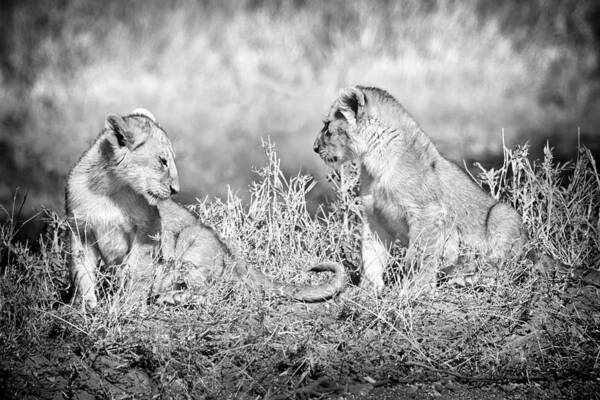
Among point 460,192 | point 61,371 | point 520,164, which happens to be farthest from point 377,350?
point 520,164

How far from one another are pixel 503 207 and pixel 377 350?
3563mm

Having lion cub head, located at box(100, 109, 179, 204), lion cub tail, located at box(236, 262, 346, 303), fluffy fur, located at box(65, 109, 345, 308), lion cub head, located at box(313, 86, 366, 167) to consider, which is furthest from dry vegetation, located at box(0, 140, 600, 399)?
lion cub head, located at box(313, 86, 366, 167)

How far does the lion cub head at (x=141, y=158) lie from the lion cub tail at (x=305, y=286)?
1.30 metres

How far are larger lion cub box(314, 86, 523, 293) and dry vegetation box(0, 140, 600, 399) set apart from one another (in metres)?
0.85

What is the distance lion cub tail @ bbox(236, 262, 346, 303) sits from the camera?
23.7ft

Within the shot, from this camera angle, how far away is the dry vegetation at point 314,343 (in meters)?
5.29

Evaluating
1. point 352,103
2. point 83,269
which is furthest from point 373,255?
point 83,269

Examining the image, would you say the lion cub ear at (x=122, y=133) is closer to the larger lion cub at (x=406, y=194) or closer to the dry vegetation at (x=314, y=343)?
the dry vegetation at (x=314, y=343)

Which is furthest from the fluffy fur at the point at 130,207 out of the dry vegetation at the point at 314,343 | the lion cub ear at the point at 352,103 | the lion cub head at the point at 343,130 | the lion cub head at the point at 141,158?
the lion cub ear at the point at 352,103

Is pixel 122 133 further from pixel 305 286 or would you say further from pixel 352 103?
pixel 352 103

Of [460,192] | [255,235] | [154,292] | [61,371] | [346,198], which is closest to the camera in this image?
[61,371]

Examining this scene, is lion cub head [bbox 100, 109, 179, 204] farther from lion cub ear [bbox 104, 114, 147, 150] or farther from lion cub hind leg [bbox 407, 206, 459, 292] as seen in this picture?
lion cub hind leg [bbox 407, 206, 459, 292]

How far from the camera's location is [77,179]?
7.78 metres

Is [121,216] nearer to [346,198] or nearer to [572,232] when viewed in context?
[346,198]
